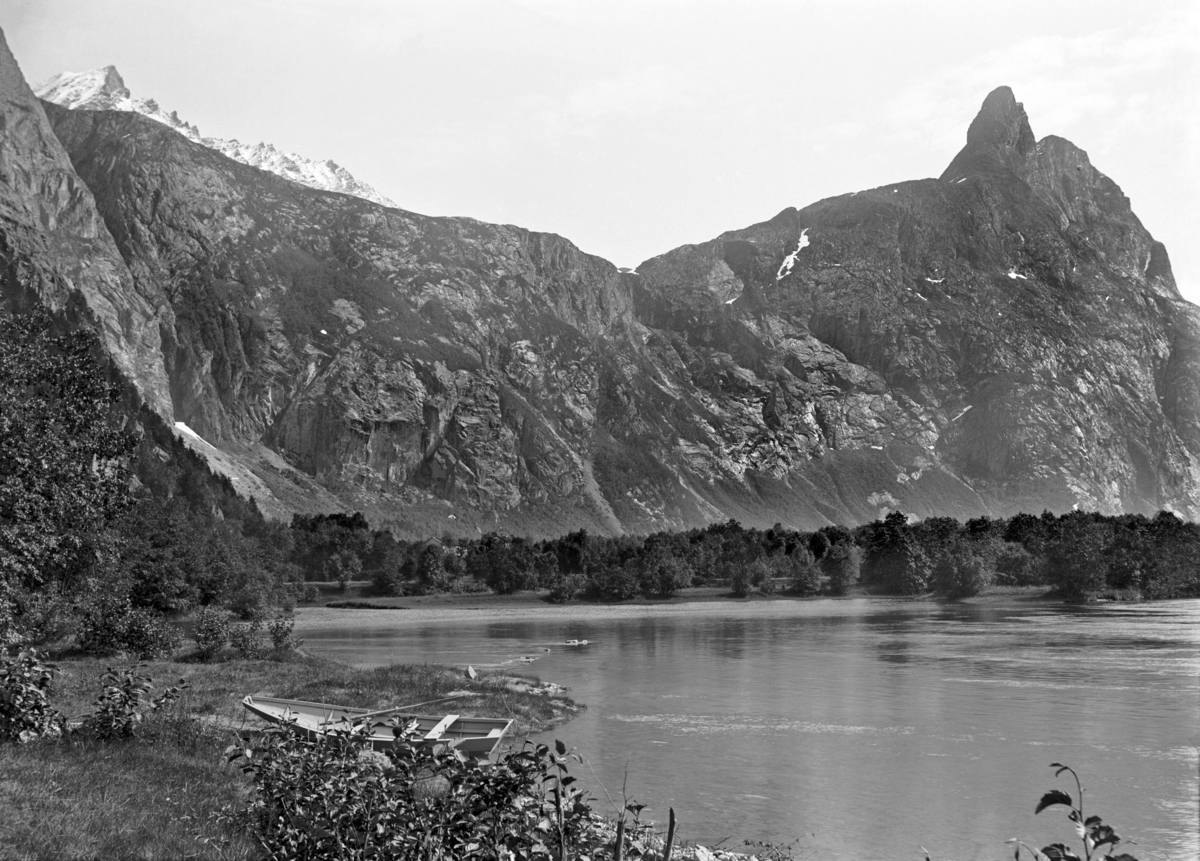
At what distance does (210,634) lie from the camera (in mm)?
64812

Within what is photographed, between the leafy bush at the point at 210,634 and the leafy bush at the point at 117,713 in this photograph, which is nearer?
the leafy bush at the point at 117,713

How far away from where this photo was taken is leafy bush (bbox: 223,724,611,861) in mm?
11680

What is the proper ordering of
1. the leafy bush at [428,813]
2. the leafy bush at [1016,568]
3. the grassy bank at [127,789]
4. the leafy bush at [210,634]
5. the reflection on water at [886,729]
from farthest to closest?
A: the leafy bush at [1016,568] < the leafy bush at [210,634] < the reflection on water at [886,729] < the grassy bank at [127,789] < the leafy bush at [428,813]

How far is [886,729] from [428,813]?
3866cm

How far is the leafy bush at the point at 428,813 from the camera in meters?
11.7

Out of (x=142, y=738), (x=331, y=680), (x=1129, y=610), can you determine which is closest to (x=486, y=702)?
(x=331, y=680)

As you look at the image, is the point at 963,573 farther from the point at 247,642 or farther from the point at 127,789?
the point at 127,789

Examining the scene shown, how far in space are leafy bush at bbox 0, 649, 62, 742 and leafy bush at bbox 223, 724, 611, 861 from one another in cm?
1245

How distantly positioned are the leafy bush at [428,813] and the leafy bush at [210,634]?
5423 cm

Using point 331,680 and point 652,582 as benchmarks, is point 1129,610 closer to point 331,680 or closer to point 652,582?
point 652,582

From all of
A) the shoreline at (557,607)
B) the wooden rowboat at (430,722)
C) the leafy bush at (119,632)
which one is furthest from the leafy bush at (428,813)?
the shoreline at (557,607)

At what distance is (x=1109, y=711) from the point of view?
50875 mm

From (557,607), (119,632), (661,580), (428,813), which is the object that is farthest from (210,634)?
(661,580)

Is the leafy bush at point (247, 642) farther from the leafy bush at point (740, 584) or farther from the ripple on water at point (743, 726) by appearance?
the leafy bush at point (740, 584)
